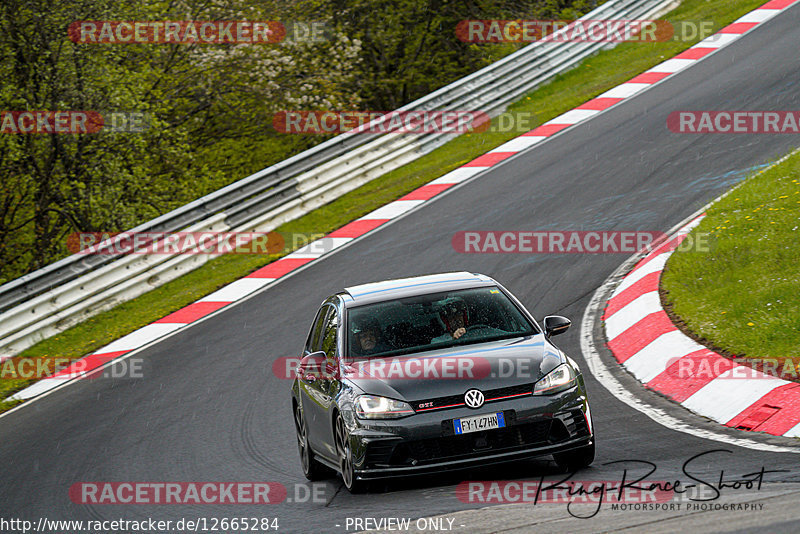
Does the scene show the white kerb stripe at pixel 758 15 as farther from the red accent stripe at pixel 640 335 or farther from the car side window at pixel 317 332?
the car side window at pixel 317 332

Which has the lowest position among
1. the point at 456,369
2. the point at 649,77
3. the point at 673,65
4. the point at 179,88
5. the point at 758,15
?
the point at 456,369

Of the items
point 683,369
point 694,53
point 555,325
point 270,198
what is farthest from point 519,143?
point 555,325

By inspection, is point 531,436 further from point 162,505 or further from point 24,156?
point 24,156

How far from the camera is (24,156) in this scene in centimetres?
2031

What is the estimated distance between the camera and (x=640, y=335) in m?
10.5

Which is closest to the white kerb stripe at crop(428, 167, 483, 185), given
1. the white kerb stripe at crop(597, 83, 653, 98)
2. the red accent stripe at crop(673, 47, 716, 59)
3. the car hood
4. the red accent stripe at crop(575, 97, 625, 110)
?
the red accent stripe at crop(575, 97, 625, 110)

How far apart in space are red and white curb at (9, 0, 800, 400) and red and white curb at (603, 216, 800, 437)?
5949mm

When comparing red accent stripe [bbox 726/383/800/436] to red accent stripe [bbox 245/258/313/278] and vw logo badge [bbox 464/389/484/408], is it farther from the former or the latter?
red accent stripe [bbox 245/258/313/278]

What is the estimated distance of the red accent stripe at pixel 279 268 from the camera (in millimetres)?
16453

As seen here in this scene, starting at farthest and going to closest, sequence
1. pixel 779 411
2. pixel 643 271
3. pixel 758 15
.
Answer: pixel 758 15
pixel 643 271
pixel 779 411

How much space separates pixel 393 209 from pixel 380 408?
11.3 metres

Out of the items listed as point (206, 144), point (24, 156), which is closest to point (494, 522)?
point (24, 156)

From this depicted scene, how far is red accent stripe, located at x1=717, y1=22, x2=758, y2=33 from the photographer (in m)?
23.1

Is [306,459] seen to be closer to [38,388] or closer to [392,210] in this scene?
[38,388]
